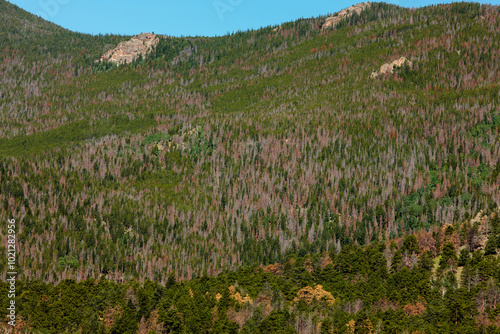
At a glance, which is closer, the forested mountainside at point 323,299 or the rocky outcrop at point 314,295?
the forested mountainside at point 323,299

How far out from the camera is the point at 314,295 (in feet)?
407

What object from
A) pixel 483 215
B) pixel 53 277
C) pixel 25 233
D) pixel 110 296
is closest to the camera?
pixel 110 296

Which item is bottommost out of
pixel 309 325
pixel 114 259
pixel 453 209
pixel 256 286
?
pixel 309 325

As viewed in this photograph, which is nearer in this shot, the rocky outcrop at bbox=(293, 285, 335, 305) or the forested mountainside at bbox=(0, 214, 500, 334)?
the forested mountainside at bbox=(0, 214, 500, 334)

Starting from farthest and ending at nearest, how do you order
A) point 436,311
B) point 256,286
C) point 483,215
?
1. point 483,215
2. point 256,286
3. point 436,311

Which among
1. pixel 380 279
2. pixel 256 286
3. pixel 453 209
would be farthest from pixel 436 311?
pixel 453 209

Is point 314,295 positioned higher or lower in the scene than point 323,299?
higher

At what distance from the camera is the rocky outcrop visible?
12269cm

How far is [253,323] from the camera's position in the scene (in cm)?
10625

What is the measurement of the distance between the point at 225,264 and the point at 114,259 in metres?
38.2

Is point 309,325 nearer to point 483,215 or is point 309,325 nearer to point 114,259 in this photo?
point 483,215

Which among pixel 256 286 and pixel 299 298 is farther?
pixel 256 286

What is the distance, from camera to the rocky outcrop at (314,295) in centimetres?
12269

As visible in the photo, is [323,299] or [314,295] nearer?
[323,299]
